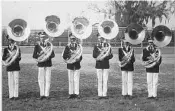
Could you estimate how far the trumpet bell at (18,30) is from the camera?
23.0 feet

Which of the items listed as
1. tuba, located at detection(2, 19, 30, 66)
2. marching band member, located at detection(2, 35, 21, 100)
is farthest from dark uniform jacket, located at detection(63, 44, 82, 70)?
marching band member, located at detection(2, 35, 21, 100)

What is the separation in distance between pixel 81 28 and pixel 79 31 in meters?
0.12

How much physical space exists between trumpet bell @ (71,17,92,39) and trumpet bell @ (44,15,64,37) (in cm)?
39

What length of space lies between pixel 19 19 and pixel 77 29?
1.61 meters

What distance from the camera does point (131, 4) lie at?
28578mm

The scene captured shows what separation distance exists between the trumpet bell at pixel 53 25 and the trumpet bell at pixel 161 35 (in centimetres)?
261

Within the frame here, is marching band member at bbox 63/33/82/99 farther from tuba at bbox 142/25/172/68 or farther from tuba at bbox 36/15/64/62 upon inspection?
tuba at bbox 142/25/172/68

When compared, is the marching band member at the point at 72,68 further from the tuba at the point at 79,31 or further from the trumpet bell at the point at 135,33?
the trumpet bell at the point at 135,33

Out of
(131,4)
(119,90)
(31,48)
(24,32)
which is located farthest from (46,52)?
(131,4)

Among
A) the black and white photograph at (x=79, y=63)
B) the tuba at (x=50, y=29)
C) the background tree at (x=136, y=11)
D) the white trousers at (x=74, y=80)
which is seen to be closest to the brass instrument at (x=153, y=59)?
the black and white photograph at (x=79, y=63)

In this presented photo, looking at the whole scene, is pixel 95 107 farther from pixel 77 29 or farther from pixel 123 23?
pixel 123 23

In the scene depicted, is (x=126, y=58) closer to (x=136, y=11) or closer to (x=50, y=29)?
(x=50, y=29)

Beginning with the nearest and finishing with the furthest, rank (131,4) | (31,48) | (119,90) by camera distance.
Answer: (119,90) < (31,48) < (131,4)

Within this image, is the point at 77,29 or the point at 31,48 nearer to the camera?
the point at 77,29
